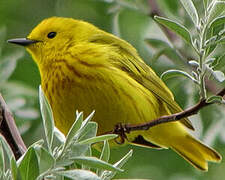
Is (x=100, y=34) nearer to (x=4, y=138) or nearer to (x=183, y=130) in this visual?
(x=183, y=130)

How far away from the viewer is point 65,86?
12.3 feet

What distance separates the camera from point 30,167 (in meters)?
1.83

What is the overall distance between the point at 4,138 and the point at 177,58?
2058 millimetres

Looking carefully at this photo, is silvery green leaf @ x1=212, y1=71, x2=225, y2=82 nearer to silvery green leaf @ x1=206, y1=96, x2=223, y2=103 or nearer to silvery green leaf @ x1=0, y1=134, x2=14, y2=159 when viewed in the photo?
silvery green leaf @ x1=206, y1=96, x2=223, y2=103

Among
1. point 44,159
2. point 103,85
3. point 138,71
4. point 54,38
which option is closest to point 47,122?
point 44,159

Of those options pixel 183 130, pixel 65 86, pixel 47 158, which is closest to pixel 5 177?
pixel 47 158

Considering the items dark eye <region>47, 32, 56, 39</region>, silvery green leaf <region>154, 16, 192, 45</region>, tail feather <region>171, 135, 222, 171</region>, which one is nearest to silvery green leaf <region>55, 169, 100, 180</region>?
silvery green leaf <region>154, 16, 192, 45</region>

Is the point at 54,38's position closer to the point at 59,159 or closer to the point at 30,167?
the point at 59,159

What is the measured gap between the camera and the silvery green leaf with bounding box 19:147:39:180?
1.83m

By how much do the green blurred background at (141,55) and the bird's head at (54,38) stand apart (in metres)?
0.13

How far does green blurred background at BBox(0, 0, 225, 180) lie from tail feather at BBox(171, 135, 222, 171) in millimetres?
111

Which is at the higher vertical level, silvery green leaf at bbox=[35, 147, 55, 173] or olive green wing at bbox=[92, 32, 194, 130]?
silvery green leaf at bbox=[35, 147, 55, 173]

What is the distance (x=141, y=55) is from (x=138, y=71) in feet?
5.01

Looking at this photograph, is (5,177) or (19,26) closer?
(5,177)
